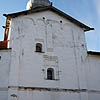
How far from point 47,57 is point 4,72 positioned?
3757mm

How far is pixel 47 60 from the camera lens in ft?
47.8

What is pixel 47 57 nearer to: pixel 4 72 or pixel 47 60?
pixel 47 60

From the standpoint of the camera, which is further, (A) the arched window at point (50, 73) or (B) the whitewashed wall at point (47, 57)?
(A) the arched window at point (50, 73)

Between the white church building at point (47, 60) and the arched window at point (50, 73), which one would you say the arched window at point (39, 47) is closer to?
the white church building at point (47, 60)

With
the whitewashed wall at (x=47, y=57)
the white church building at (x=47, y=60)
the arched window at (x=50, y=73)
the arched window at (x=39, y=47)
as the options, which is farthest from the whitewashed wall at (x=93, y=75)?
the arched window at (x=39, y=47)

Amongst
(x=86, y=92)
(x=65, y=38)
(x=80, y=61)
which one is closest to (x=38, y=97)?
(x=86, y=92)

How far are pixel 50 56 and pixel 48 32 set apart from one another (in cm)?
241

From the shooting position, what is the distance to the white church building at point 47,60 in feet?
43.1

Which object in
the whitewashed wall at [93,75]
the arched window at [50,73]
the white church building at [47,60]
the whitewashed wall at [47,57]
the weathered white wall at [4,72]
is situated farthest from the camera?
the whitewashed wall at [93,75]

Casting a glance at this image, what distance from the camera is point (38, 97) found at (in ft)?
42.6

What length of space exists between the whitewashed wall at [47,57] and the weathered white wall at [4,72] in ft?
1.14

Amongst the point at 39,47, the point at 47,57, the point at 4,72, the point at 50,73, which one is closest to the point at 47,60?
the point at 47,57

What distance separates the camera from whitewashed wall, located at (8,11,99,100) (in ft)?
43.4

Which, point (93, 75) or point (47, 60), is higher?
point (47, 60)
